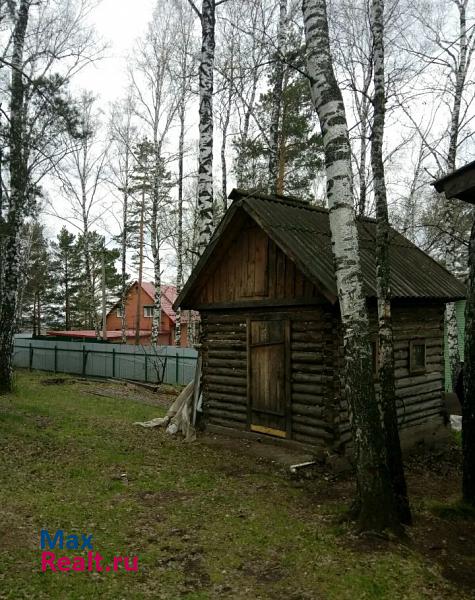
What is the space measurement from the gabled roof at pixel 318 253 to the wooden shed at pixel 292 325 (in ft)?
0.11

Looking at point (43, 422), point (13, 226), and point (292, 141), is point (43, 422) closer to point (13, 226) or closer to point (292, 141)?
point (13, 226)

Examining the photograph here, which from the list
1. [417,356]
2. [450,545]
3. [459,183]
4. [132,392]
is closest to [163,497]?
[450,545]

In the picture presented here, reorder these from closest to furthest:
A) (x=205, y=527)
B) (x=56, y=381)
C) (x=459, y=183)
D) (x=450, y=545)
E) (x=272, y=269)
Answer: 1. (x=450, y=545)
2. (x=205, y=527)
3. (x=459, y=183)
4. (x=272, y=269)
5. (x=56, y=381)

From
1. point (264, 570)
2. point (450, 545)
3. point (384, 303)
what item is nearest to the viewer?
point (264, 570)

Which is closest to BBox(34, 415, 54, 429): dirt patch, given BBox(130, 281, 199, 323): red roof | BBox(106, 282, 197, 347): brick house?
BBox(130, 281, 199, 323): red roof

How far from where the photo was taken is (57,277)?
159ft

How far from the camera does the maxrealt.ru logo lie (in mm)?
5125

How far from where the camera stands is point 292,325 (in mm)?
10086

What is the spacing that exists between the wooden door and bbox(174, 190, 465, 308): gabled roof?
175 centimetres

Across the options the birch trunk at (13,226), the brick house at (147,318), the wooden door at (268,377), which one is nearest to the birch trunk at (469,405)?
the wooden door at (268,377)

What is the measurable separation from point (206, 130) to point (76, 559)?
10325 mm

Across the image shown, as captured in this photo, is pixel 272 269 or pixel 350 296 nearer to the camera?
pixel 350 296

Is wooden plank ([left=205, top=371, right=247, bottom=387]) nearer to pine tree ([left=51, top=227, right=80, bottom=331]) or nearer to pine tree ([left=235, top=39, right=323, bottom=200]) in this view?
pine tree ([left=235, top=39, right=323, bottom=200])

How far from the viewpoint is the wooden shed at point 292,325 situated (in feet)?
30.8
